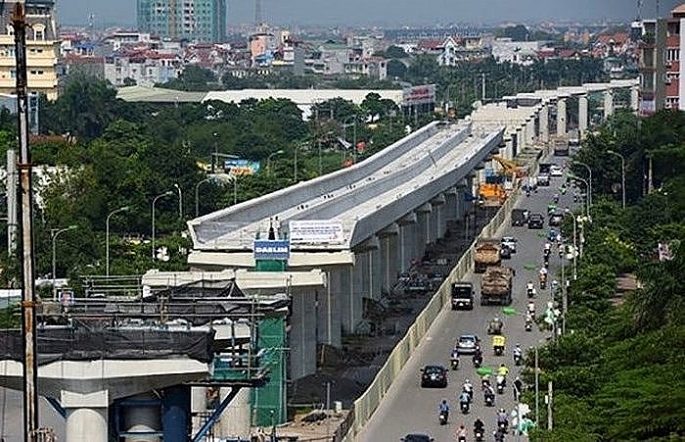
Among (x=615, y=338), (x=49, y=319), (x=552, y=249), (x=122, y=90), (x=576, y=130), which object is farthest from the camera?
(x=122, y=90)

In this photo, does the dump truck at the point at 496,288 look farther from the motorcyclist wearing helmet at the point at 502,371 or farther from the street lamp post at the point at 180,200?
the street lamp post at the point at 180,200

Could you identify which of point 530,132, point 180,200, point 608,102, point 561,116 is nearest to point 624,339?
point 180,200

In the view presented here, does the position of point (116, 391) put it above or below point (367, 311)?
above

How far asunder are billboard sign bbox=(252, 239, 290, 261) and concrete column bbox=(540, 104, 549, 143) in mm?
75776

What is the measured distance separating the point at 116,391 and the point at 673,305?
58.5ft

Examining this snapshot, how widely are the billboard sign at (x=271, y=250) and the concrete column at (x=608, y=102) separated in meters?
87.0

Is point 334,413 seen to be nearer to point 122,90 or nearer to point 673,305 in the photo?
point 673,305

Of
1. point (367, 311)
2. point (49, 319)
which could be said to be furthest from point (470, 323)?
point (49, 319)

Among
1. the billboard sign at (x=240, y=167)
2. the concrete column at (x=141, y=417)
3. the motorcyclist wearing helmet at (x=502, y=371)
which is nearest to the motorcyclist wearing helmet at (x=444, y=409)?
the motorcyclist wearing helmet at (x=502, y=371)

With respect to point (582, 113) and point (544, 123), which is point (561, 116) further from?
point (544, 123)

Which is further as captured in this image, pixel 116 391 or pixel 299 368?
pixel 299 368

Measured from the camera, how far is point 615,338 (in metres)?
34.4

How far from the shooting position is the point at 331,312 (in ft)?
132

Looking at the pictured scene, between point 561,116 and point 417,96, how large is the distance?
35.8ft
